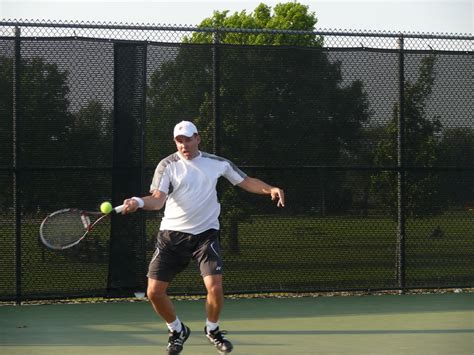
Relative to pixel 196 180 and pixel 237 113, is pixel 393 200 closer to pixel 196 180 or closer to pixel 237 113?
pixel 237 113

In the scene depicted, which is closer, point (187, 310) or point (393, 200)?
point (187, 310)

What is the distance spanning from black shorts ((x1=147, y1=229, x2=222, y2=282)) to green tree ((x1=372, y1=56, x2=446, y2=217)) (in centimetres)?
314

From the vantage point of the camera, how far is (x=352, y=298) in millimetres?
9117

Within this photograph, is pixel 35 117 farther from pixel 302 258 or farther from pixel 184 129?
pixel 302 258

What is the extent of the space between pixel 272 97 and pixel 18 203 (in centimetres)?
244

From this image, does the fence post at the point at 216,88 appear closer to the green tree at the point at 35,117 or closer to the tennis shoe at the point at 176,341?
the green tree at the point at 35,117

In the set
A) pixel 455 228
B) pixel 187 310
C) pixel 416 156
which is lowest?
pixel 187 310

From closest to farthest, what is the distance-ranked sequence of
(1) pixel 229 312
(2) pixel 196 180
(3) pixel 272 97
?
(2) pixel 196 180
(1) pixel 229 312
(3) pixel 272 97

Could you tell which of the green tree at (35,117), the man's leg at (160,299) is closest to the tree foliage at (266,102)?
the green tree at (35,117)

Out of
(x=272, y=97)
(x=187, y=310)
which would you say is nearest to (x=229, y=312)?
(x=187, y=310)

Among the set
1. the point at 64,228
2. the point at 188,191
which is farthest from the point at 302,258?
the point at 64,228

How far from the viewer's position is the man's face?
6.38 metres

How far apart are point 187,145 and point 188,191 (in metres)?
0.30

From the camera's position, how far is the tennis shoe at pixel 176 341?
6.23m
